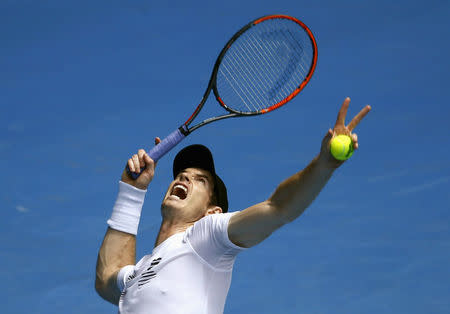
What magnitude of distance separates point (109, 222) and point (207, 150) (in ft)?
4.67

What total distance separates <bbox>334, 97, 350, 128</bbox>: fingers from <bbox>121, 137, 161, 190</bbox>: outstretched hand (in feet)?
9.02

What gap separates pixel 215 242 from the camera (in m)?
6.38

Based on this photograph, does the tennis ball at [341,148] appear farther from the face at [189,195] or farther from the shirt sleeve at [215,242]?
the face at [189,195]

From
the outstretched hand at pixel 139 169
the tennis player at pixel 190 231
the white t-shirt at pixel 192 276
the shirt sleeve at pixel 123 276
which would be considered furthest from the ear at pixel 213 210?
the shirt sleeve at pixel 123 276

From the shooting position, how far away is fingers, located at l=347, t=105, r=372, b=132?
5.66 m

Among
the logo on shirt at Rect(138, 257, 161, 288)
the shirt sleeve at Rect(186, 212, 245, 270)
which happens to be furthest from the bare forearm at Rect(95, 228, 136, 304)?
the shirt sleeve at Rect(186, 212, 245, 270)

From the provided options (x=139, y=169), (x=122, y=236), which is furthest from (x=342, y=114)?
(x=122, y=236)

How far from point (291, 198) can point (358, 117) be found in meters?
0.89

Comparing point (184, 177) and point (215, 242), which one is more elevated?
point (184, 177)

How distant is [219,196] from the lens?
7570 millimetres

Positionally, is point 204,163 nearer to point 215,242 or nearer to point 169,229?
point 169,229

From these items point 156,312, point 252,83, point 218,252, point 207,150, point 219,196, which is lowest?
point 156,312

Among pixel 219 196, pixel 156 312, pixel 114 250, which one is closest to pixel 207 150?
pixel 219 196

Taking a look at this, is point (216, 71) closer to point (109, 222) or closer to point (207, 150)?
point (207, 150)
